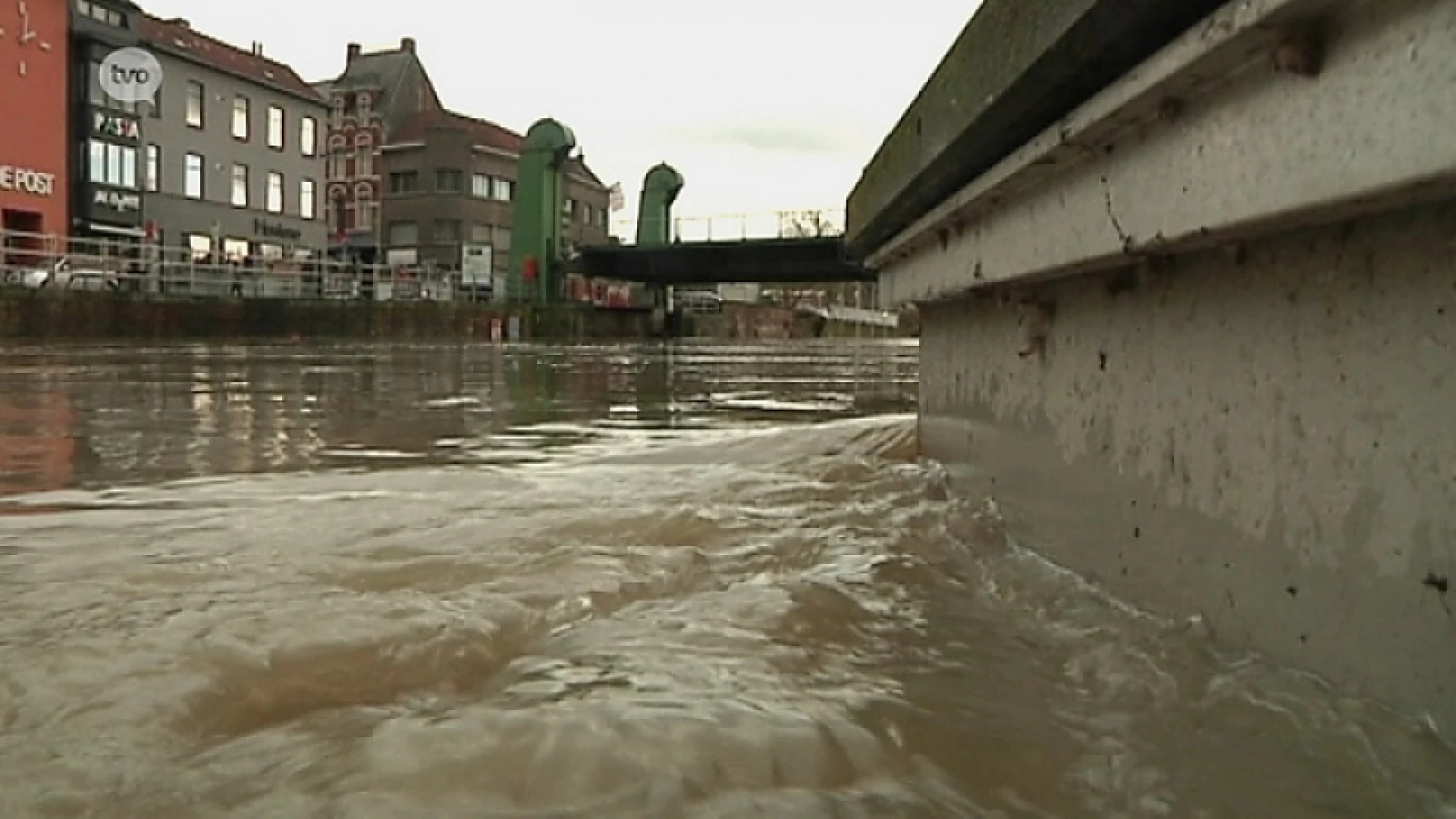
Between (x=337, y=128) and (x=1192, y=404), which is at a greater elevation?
(x=337, y=128)

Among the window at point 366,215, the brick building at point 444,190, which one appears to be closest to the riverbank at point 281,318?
the brick building at point 444,190

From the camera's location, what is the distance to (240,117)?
39.1 metres

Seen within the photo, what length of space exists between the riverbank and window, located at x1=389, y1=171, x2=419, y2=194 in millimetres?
20740

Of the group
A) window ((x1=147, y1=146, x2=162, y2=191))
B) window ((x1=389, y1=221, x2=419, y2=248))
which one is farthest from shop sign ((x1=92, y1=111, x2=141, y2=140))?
window ((x1=389, y1=221, x2=419, y2=248))

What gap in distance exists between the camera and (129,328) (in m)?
21.1

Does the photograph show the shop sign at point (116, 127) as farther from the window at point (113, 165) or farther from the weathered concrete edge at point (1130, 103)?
the weathered concrete edge at point (1130, 103)

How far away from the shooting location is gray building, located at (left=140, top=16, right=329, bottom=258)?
3528cm

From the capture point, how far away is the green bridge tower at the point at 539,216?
115 ft

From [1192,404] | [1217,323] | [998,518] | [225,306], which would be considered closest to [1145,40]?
[1217,323]

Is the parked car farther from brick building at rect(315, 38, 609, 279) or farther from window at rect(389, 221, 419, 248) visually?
window at rect(389, 221, 419, 248)

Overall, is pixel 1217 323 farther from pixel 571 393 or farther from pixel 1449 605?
pixel 571 393

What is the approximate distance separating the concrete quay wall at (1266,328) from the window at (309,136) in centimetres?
4406

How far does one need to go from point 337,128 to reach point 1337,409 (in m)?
58.7

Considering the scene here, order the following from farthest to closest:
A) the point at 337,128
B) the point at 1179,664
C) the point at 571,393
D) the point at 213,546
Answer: the point at 337,128 < the point at 571,393 < the point at 213,546 < the point at 1179,664
